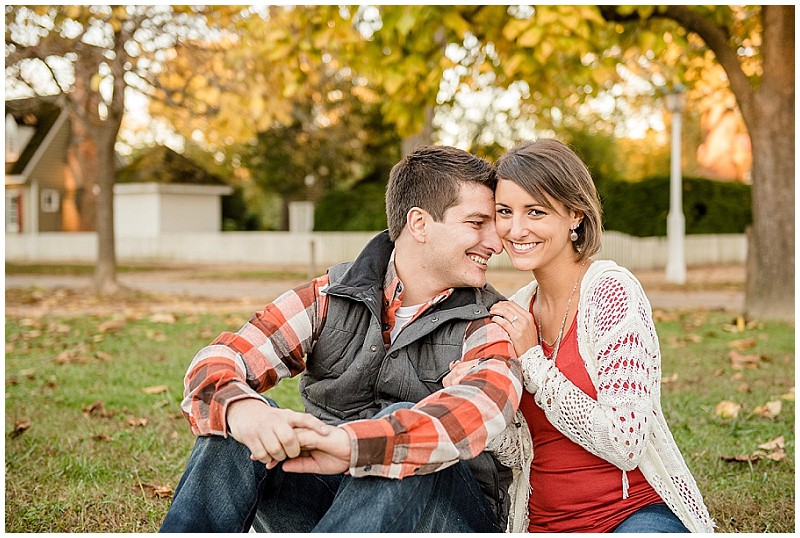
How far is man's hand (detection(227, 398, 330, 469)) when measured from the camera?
2096 millimetres

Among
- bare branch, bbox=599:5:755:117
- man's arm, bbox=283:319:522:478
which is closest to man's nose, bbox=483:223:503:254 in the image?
man's arm, bbox=283:319:522:478

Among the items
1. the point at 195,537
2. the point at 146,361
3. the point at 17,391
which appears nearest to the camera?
the point at 195,537

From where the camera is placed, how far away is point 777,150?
947 cm

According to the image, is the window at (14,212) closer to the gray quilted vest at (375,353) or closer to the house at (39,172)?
the house at (39,172)

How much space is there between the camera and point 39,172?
35.1 metres

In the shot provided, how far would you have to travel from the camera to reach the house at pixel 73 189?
110 ft

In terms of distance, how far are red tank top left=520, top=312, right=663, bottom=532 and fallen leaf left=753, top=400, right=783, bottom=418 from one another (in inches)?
119

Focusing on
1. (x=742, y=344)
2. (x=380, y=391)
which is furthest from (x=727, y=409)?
(x=380, y=391)

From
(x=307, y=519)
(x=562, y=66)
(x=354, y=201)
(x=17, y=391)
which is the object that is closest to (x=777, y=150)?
(x=562, y=66)

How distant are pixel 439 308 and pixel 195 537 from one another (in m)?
0.95

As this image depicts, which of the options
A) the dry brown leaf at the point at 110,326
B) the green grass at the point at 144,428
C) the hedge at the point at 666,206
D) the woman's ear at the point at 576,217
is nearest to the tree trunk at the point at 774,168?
the green grass at the point at 144,428

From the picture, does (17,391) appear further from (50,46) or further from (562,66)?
(50,46)

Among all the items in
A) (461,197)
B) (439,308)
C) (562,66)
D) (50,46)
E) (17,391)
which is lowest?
(17,391)

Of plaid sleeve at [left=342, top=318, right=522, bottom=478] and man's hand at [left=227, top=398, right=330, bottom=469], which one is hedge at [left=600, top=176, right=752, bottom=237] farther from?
man's hand at [left=227, top=398, right=330, bottom=469]
